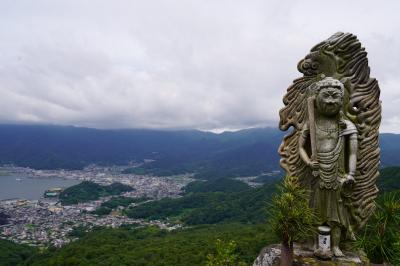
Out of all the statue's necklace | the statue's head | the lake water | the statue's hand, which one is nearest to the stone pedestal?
the statue's hand

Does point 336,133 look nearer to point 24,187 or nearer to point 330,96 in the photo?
point 330,96

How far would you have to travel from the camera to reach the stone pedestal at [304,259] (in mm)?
5168

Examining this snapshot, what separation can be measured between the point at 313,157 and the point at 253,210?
234 feet

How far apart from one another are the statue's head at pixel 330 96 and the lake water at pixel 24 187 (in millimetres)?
123816

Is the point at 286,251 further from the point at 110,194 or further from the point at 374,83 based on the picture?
the point at 110,194

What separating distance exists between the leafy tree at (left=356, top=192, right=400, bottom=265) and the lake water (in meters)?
124

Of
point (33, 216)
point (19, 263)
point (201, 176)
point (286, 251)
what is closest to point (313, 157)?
point (286, 251)

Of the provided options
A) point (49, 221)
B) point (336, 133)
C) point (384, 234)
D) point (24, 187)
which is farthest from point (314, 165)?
point (24, 187)

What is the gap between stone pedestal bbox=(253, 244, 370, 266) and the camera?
17.0ft

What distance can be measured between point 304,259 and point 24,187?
152321mm

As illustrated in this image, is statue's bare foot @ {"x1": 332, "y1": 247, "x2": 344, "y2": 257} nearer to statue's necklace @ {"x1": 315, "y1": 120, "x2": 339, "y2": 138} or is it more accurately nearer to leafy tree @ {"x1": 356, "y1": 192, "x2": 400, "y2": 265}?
leafy tree @ {"x1": 356, "y1": 192, "x2": 400, "y2": 265}

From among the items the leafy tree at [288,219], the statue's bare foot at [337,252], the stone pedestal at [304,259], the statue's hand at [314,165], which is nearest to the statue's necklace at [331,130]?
the statue's hand at [314,165]

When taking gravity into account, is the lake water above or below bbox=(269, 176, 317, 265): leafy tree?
below

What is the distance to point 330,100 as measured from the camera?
5402mm
